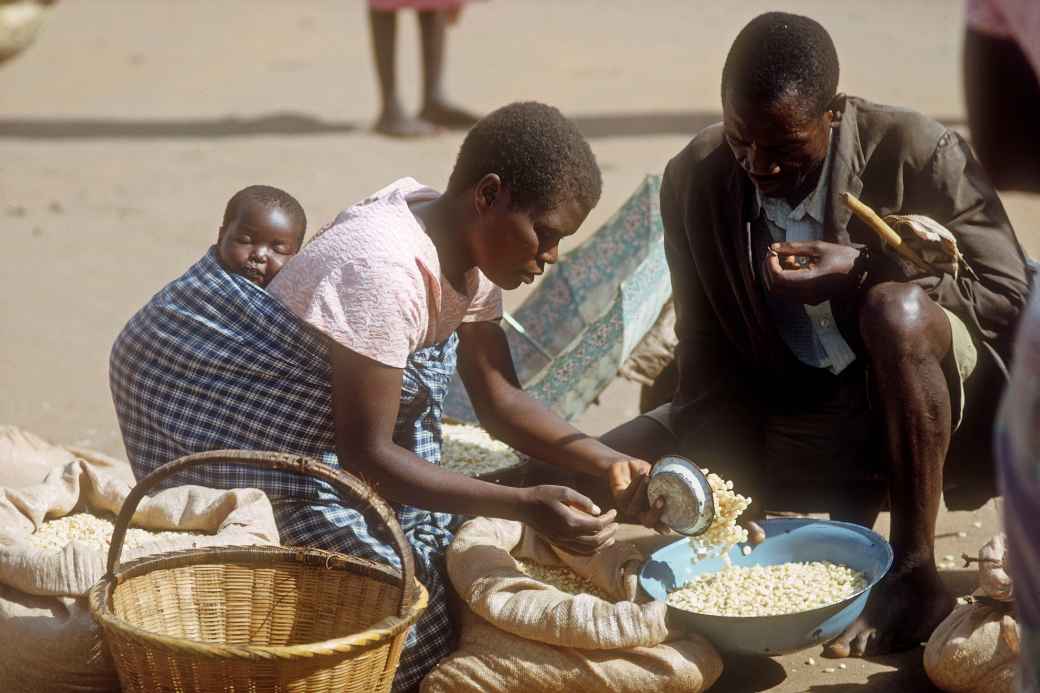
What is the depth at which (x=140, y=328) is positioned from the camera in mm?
3465

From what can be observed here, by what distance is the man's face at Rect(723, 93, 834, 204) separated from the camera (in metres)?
3.41

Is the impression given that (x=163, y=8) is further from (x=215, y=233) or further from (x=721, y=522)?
(x=721, y=522)

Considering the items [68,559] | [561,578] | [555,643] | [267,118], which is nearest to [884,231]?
[561,578]

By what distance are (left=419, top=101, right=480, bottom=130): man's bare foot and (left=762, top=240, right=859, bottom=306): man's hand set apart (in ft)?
19.7

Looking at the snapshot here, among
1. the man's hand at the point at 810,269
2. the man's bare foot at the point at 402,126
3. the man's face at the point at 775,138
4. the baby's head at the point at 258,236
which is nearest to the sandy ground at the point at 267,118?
the man's bare foot at the point at 402,126

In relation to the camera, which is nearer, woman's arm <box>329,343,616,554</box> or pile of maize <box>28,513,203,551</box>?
woman's arm <box>329,343,616,554</box>

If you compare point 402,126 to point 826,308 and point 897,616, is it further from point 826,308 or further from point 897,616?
point 897,616

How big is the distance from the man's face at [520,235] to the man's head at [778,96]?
1.57 feet

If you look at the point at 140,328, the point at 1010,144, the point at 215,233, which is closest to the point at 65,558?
the point at 140,328

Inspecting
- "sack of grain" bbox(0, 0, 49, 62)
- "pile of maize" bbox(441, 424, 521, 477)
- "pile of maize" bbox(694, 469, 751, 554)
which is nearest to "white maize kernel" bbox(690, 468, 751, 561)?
"pile of maize" bbox(694, 469, 751, 554)

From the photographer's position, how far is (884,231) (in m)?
3.45

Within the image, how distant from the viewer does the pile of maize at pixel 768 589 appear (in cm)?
325

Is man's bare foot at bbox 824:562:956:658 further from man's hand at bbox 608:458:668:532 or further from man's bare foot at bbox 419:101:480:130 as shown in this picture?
man's bare foot at bbox 419:101:480:130

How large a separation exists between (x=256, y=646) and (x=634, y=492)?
3.27 ft
